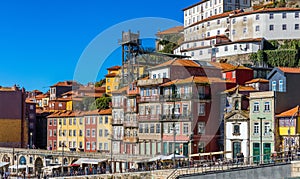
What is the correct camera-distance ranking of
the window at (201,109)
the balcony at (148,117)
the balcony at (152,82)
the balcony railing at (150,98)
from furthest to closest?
the balcony railing at (150,98), the balcony at (148,117), the balcony at (152,82), the window at (201,109)

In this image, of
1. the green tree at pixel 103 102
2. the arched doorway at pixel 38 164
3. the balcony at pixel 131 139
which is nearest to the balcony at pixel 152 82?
the balcony at pixel 131 139

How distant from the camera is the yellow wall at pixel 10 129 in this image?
281ft

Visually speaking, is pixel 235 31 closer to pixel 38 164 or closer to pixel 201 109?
pixel 38 164

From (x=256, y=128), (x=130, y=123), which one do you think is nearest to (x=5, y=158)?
(x=130, y=123)

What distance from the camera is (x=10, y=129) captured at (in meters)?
85.6

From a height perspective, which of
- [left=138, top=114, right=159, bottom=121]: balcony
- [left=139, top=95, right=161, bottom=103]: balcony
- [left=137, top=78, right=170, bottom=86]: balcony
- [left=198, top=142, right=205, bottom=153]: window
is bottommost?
[left=198, top=142, right=205, bottom=153]: window

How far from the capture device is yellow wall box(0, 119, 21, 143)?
85.5m

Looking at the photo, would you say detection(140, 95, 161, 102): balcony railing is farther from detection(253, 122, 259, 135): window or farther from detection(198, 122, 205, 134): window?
detection(253, 122, 259, 135): window

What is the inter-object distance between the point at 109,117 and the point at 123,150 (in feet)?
23.6

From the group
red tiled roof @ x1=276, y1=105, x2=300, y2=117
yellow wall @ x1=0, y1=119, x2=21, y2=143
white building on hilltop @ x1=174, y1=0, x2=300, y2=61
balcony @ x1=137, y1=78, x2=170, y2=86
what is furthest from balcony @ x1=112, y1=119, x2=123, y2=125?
white building on hilltop @ x1=174, y1=0, x2=300, y2=61

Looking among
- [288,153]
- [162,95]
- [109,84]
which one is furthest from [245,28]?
[288,153]

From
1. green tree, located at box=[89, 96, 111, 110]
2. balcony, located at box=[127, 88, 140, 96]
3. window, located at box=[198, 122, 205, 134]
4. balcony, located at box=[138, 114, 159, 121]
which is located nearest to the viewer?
window, located at box=[198, 122, 205, 134]

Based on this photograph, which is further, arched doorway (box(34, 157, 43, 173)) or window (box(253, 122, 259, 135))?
arched doorway (box(34, 157, 43, 173))

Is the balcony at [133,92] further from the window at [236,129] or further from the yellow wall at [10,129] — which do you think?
the yellow wall at [10,129]
